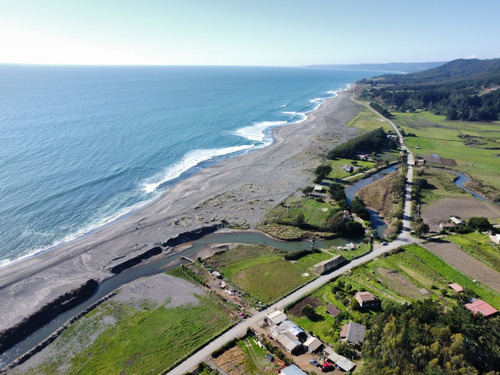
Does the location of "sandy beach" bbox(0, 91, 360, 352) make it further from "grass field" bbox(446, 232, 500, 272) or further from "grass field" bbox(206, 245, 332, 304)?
"grass field" bbox(446, 232, 500, 272)

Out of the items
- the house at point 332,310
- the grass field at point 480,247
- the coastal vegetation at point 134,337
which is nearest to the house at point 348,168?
the grass field at point 480,247

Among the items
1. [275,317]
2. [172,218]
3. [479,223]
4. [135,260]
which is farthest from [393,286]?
[172,218]

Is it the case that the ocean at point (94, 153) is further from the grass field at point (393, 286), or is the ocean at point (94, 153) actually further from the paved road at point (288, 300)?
the grass field at point (393, 286)

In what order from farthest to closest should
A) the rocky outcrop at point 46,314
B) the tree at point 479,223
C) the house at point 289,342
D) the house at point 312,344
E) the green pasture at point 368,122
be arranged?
the green pasture at point 368,122
the tree at point 479,223
the rocky outcrop at point 46,314
the house at point 312,344
the house at point 289,342

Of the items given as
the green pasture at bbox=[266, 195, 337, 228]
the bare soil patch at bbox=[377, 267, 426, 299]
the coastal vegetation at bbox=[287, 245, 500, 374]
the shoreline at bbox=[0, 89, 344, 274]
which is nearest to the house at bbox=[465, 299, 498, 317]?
the coastal vegetation at bbox=[287, 245, 500, 374]

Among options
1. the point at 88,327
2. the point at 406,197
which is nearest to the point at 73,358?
the point at 88,327

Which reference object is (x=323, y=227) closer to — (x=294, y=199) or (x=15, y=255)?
(x=294, y=199)
